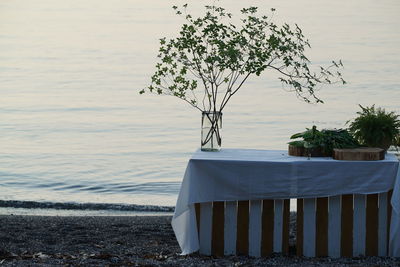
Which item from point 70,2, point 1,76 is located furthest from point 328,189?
point 70,2

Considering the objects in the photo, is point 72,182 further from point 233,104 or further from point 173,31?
point 173,31

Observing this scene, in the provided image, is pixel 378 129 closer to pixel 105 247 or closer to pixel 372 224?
pixel 372 224

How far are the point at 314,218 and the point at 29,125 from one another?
11.3m

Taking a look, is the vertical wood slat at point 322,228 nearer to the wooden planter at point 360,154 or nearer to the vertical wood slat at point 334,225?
the vertical wood slat at point 334,225

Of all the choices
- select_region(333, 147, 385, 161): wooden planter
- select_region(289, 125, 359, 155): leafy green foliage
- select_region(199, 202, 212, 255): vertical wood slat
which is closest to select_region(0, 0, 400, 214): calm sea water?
select_region(199, 202, 212, 255): vertical wood slat

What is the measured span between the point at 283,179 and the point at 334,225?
43cm

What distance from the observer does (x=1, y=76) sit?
2212 cm

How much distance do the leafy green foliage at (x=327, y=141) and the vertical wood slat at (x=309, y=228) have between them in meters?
0.32

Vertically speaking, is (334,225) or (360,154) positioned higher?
(360,154)

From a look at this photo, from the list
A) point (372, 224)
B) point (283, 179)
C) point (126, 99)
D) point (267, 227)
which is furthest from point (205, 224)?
point (126, 99)

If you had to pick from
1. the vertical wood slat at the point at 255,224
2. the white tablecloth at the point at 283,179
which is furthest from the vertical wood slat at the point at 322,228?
the vertical wood slat at the point at 255,224

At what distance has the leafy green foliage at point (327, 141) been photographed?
5234 mm

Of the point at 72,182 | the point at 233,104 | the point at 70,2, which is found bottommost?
the point at 72,182

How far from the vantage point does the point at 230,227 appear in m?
5.26
